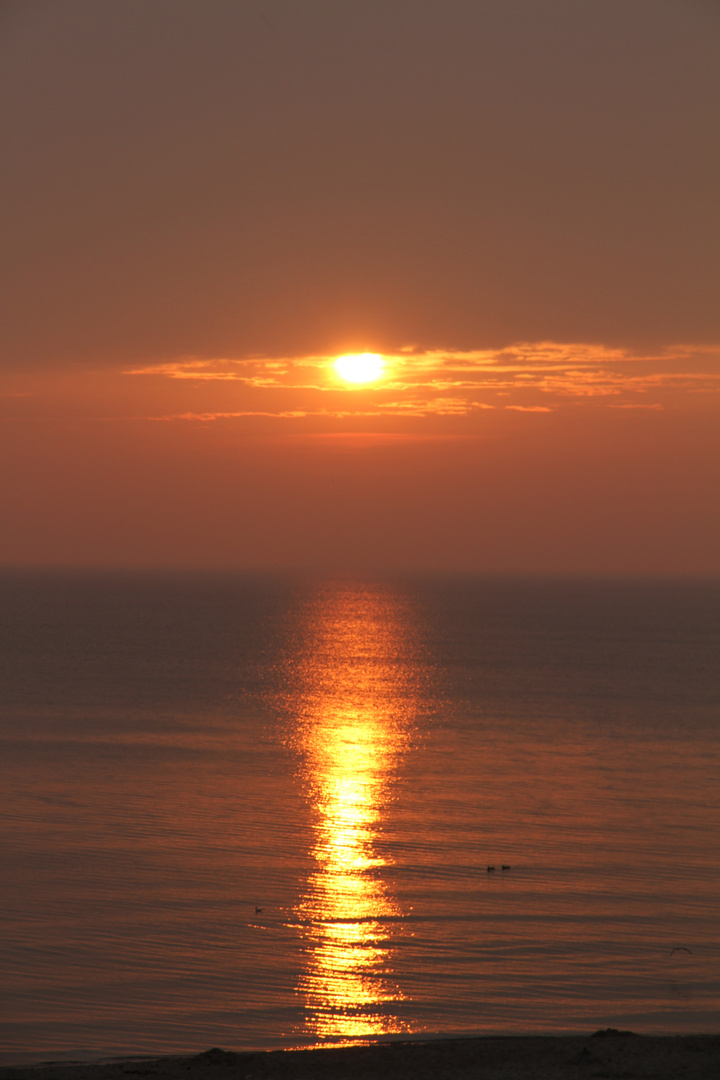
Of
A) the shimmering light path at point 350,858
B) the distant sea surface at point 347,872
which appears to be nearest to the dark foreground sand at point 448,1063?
the distant sea surface at point 347,872

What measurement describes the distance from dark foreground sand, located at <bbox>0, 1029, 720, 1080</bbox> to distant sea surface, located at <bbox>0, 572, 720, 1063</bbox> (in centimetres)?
305

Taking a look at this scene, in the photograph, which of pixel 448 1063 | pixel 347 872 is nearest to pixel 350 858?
pixel 347 872

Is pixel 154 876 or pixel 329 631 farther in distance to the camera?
pixel 329 631

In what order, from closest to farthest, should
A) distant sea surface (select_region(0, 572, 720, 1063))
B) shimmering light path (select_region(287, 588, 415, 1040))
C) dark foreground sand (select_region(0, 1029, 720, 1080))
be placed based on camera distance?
dark foreground sand (select_region(0, 1029, 720, 1080)) → distant sea surface (select_region(0, 572, 720, 1063)) → shimmering light path (select_region(287, 588, 415, 1040))

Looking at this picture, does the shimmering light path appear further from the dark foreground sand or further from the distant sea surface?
the dark foreground sand

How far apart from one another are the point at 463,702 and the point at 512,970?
70.3 meters

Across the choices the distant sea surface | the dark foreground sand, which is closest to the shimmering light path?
the distant sea surface

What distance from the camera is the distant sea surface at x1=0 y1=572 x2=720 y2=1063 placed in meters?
26.6

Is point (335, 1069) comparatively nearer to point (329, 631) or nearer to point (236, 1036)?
point (236, 1036)

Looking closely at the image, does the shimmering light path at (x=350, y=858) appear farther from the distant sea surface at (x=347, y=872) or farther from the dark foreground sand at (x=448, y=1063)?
the dark foreground sand at (x=448, y=1063)

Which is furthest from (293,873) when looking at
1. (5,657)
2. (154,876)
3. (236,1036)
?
(5,657)

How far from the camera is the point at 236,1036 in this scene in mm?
24812

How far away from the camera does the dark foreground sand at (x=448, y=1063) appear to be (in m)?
19.9

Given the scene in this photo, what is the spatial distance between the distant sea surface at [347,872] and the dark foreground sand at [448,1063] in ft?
10.0
